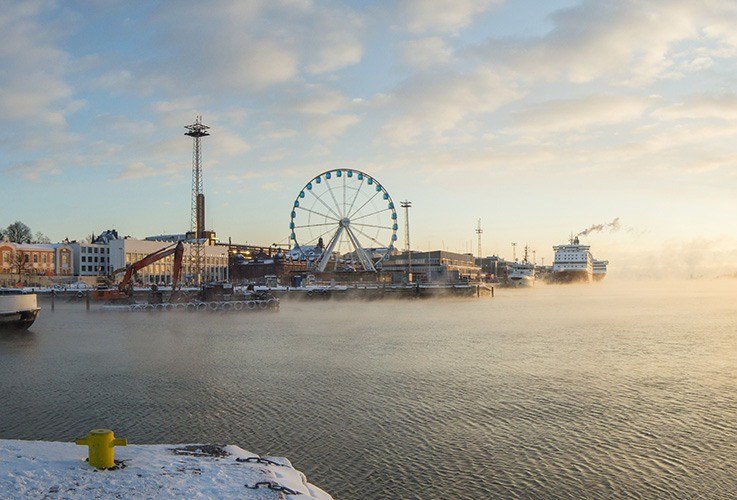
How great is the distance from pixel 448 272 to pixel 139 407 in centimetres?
16576

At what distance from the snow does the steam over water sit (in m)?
2.27

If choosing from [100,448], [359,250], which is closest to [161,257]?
[359,250]

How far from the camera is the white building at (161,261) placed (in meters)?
165

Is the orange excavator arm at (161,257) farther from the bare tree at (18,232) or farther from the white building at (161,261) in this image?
the bare tree at (18,232)

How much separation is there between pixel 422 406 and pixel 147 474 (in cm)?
1177

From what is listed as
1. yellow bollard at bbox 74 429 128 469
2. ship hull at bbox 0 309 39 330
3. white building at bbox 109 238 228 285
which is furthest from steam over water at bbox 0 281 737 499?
white building at bbox 109 238 228 285

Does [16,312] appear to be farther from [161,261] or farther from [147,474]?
[161,261]

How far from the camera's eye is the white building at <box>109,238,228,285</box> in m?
165

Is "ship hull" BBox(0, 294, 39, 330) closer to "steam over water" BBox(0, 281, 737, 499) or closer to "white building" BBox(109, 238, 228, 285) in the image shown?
"steam over water" BBox(0, 281, 737, 499)

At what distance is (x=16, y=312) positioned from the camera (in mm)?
48156

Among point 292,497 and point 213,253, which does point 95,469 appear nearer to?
point 292,497

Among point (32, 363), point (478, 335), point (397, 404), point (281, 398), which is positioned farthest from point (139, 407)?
point (478, 335)

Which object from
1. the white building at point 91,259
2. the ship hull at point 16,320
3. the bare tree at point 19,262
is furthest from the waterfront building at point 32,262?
the ship hull at point 16,320

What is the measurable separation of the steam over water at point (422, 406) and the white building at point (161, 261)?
12738 centimetres
